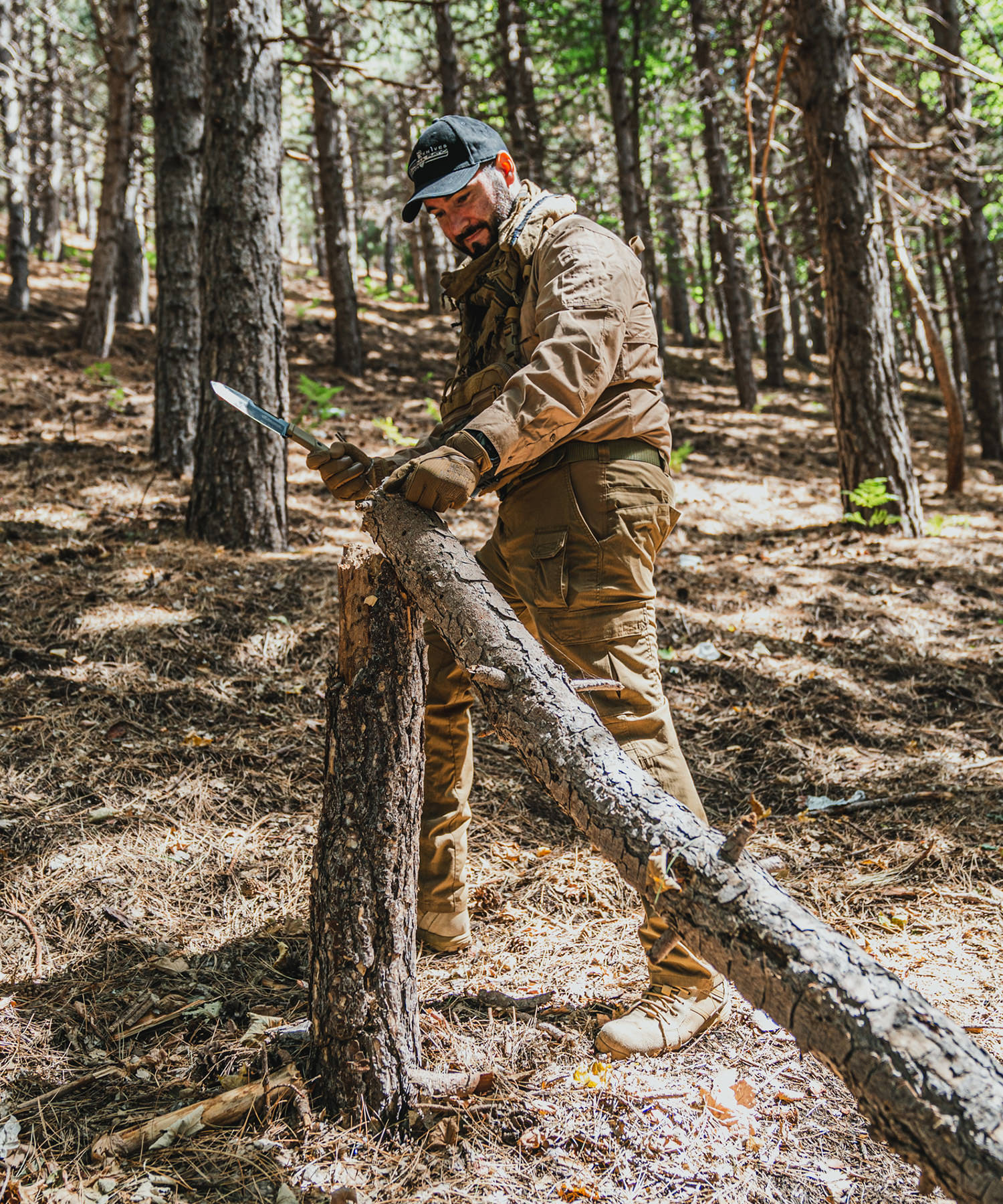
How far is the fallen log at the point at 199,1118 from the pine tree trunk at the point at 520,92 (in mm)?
13516

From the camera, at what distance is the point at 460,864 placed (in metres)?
3.14

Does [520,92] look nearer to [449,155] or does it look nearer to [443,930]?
[449,155]

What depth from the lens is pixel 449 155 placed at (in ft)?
9.39

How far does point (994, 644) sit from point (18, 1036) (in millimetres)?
5842

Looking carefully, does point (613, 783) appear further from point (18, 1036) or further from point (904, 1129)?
point (18, 1036)

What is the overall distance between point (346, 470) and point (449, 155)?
1.16m

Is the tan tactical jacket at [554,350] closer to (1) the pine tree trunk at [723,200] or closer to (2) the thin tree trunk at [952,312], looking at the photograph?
(1) the pine tree trunk at [723,200]

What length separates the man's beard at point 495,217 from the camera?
296 cm

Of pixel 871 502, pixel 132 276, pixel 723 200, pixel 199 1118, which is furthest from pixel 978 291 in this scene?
pixel 199 1118

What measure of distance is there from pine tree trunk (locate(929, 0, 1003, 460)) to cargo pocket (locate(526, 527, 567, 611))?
1261 cm

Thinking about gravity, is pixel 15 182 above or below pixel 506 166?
above

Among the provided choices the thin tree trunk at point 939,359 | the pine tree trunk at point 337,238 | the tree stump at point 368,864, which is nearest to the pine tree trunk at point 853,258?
the thin tree trunk at point 939,359

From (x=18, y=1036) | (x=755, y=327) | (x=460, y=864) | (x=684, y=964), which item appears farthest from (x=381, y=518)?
(x=755, y=327)

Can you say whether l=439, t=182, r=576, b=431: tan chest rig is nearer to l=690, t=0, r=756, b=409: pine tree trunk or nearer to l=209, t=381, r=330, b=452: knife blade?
l=209, t=381, r=330, b=452: knife blade
